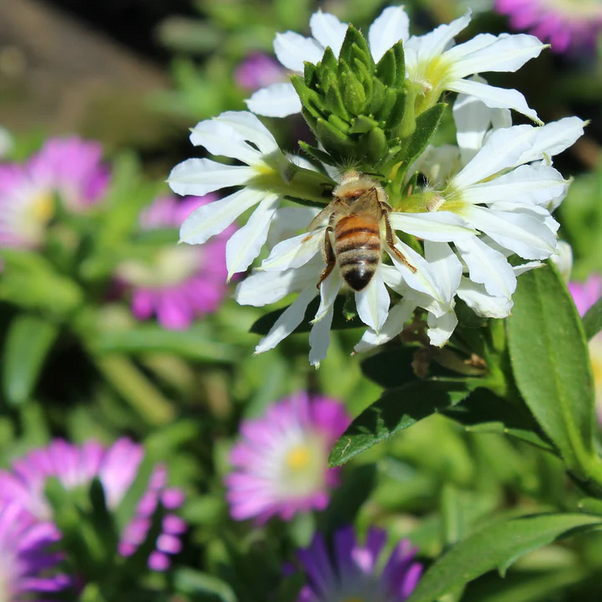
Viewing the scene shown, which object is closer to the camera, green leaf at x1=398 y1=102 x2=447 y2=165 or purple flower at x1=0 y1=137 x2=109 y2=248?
green leaf at x1=398 y1=102 x2=447 y2=165

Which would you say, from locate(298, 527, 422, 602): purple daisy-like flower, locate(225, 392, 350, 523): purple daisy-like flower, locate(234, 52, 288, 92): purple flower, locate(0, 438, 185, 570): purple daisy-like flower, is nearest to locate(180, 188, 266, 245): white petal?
locate(298, 527, 422, 602): purple daisy-like flower

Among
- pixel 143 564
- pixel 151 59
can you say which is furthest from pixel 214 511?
pixel 151 59

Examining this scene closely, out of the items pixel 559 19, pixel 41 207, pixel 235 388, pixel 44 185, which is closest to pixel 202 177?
pixel 235 388

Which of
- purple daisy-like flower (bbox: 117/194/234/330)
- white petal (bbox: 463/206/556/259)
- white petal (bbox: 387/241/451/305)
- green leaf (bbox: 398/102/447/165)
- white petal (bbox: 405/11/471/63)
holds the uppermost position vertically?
purple daisy-like flower (bbox: 117/194/234/330)

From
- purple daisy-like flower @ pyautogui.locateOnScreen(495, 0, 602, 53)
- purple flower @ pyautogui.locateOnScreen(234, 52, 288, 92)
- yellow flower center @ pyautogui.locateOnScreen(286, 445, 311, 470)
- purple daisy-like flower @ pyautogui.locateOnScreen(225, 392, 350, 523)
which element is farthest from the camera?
purple flower @ pyautogui.locateOnScreen(234, 52, 288, 92)

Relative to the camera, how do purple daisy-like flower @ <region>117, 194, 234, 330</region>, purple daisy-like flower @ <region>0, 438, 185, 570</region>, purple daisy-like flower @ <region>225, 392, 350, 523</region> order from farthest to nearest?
purple daisy-like flower @ <region>117, 194, 234, 330</region>
purple daisy-like flower @ <region>225, 392, 350, 523</region>
purple daisy-like flower @ <region>0, 438, 185, 570</region>

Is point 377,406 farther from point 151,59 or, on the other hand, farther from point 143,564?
point 151,59

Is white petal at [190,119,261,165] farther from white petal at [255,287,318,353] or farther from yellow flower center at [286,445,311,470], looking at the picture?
yellow flower center at [286,445,311,470]
